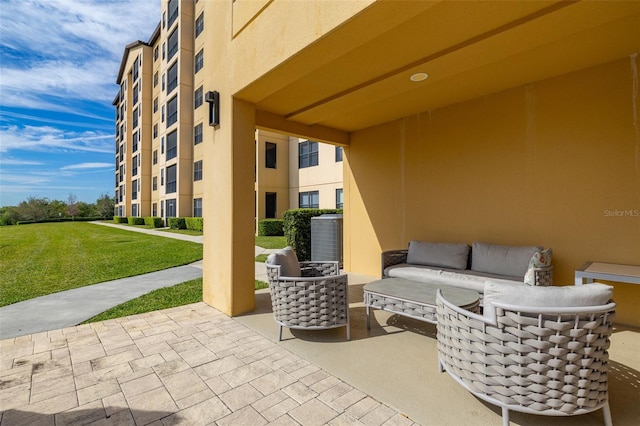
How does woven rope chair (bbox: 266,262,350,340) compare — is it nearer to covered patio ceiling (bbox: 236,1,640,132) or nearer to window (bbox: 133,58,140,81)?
covered patio ceiling (bbox: 236,1,640,132)

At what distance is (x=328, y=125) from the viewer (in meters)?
6.82

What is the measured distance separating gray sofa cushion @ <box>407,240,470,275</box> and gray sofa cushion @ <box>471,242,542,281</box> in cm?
17

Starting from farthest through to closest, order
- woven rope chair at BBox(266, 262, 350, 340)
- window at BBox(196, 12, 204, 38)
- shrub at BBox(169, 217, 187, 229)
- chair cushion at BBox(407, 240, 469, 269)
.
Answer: shrub at BBox(169, 217, 187, 229) < window at BBox(196, 12, 204, 38) < chair cushion at BBox(407, 240, 469, 269) < woven rope chair at BBox(266, 262, 350, 340)

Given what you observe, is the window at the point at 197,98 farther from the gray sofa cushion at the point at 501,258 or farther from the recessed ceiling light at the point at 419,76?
the gray sofa cushion at the point at 501,258

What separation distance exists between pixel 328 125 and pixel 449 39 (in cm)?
376

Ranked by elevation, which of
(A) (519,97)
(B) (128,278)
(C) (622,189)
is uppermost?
(A) (519,97)

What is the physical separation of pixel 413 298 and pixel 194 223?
1990 centimetres

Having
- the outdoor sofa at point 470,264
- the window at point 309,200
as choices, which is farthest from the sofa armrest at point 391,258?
the window at point 309,200

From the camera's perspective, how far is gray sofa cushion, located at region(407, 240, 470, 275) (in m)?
5.12

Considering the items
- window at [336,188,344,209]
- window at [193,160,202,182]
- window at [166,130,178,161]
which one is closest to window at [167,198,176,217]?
window at [193,160,202,182]

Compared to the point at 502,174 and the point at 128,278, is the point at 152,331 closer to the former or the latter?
the point at 128,278

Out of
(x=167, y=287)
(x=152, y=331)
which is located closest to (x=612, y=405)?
(x=152, y=331)

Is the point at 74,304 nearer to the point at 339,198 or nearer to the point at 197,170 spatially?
the point at 339,198

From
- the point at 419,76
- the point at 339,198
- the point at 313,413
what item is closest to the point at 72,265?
the point at 313,413
